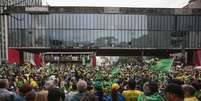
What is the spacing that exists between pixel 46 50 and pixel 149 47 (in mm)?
17962

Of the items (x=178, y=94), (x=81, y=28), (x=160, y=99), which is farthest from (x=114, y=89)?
(x=81, y=28)

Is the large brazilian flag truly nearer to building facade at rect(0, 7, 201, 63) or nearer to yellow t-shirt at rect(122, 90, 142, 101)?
yellow t-shirt at rect(122, 90, 142, 101)

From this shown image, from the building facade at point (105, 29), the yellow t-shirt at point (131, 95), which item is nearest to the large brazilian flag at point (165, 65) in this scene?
the yellow t-shirt at point (131, 95)

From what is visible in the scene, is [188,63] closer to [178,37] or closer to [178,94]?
[178,37]

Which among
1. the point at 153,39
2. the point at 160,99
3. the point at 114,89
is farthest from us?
the point at 153,39

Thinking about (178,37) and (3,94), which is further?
(178,37)

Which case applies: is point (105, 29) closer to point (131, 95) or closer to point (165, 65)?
point (165, 65)

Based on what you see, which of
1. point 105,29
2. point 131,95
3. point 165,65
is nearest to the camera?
point 131,95

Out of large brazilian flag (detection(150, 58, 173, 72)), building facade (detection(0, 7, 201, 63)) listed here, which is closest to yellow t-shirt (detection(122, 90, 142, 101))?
large brazilian flag (detection(150, 58, 173, 72))

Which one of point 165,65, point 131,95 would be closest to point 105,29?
point 165,65

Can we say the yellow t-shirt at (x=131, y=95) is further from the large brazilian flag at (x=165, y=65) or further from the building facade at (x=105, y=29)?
the building facade at (x=105, y=29)

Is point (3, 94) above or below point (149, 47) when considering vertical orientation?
above

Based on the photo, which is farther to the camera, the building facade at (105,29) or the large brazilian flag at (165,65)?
the building facade at (105,29)

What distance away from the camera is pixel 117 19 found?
312 ft
